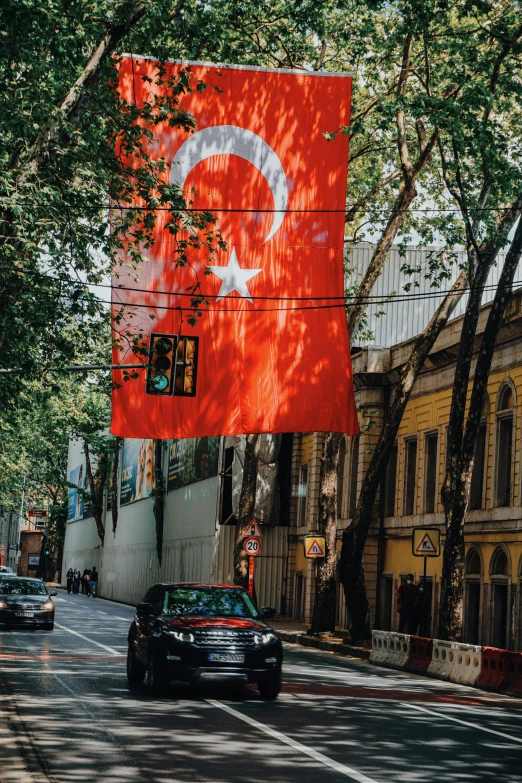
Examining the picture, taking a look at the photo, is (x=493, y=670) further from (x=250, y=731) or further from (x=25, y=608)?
(x=25, y=608)

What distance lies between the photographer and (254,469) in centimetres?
3884

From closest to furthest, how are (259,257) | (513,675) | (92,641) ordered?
(513,675) < (259,257) < (92,641)

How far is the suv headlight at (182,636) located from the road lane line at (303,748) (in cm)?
94

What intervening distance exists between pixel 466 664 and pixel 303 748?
11214mm

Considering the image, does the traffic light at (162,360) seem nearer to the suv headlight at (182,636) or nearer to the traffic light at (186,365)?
the traffic light at (186,365)

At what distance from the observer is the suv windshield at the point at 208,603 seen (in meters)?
17.1

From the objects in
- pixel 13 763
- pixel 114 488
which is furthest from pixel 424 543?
pixel 114 488

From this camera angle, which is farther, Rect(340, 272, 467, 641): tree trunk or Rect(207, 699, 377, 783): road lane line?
Rect(340, 272, 467, 641): tree trunk

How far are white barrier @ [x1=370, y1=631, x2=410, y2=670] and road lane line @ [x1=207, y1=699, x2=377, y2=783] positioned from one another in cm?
1078

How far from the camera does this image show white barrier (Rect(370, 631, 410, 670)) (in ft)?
84.8

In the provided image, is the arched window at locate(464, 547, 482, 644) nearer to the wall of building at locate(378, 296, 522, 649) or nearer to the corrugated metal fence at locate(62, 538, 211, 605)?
the wall of building at locate(378, 296, 522, 649)

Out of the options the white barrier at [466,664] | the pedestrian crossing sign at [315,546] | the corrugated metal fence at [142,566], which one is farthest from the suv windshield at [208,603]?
the corrugated metal fence at [142,566]

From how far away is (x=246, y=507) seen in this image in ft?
127

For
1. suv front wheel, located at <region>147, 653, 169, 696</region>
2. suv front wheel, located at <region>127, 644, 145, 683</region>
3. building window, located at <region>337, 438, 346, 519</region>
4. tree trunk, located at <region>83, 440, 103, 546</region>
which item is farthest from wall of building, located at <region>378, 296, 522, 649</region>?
tree trunk, located at <region>83, 440, 103, 546</region>
